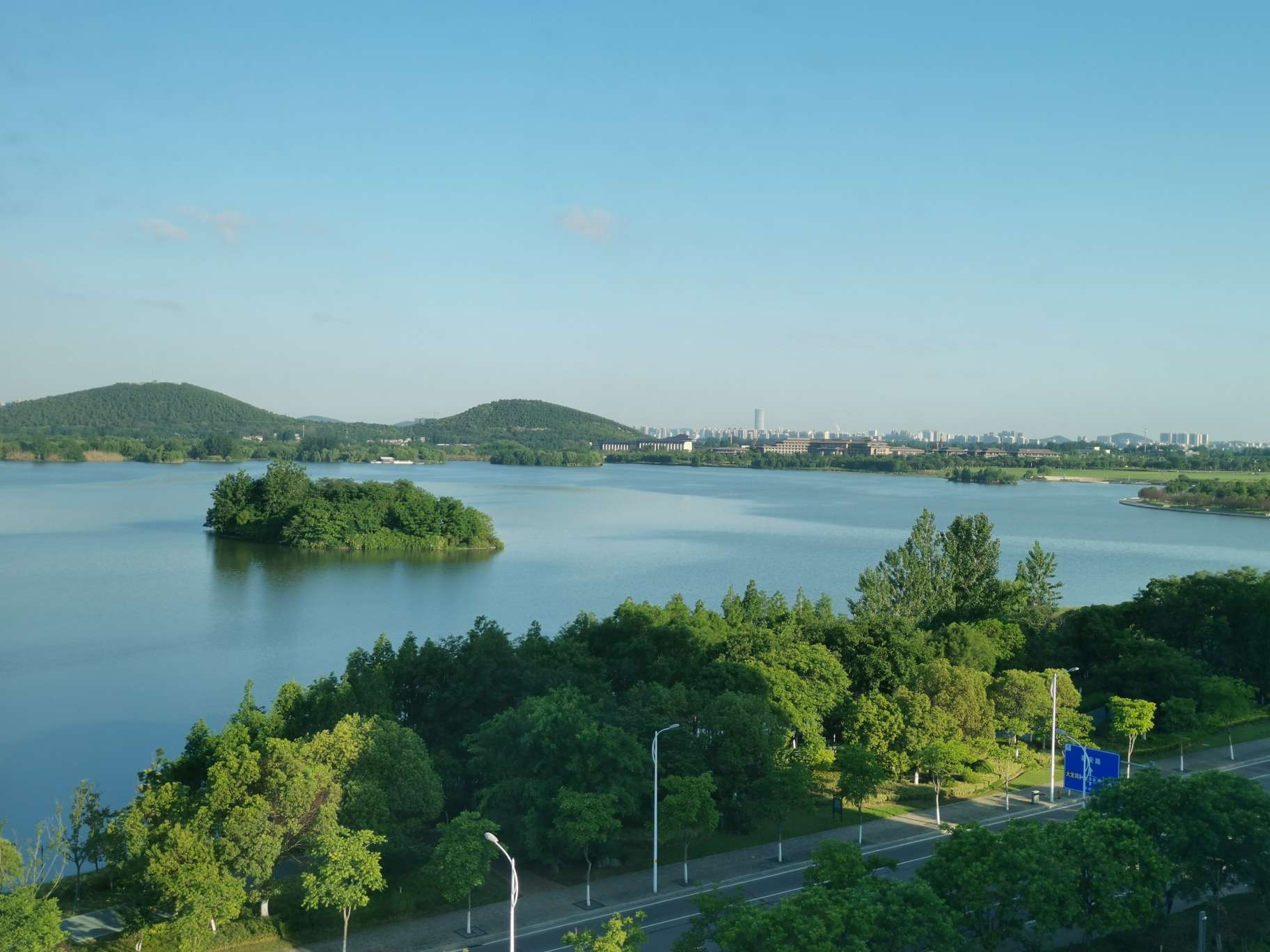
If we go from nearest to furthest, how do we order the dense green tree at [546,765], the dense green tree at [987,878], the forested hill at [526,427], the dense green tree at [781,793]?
the dense green tree at [987,878] → the dense green tree at [546,765] → the dense green tree at [781,793] → the forested hill at [526,427]

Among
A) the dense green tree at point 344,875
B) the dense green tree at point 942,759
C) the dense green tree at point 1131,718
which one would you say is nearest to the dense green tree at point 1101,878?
the dense green tree at point 942,759

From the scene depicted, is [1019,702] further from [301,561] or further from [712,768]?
[301,561]

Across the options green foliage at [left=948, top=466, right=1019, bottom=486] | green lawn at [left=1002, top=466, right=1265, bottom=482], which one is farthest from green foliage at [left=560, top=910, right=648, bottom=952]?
green lawn at [left=1002, top=466, right=1265, bottom=482]

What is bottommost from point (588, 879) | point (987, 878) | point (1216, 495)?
point (588, 879)

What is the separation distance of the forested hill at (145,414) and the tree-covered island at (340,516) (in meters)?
94.9

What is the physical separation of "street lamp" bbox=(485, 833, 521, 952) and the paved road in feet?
0.92

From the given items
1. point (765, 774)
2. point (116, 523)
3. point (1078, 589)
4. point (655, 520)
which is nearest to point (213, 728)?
point (765, 774)

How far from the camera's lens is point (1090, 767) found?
592 inches

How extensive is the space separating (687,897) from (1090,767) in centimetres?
674

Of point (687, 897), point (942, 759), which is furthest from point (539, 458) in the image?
point (687, 897)

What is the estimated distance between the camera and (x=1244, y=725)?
67.8 feet

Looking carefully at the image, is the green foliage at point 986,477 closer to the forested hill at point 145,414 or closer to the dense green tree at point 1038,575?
the dense green tree at point 1038,575

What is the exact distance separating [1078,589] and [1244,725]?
60.6ft

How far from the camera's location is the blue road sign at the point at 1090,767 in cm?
1484
